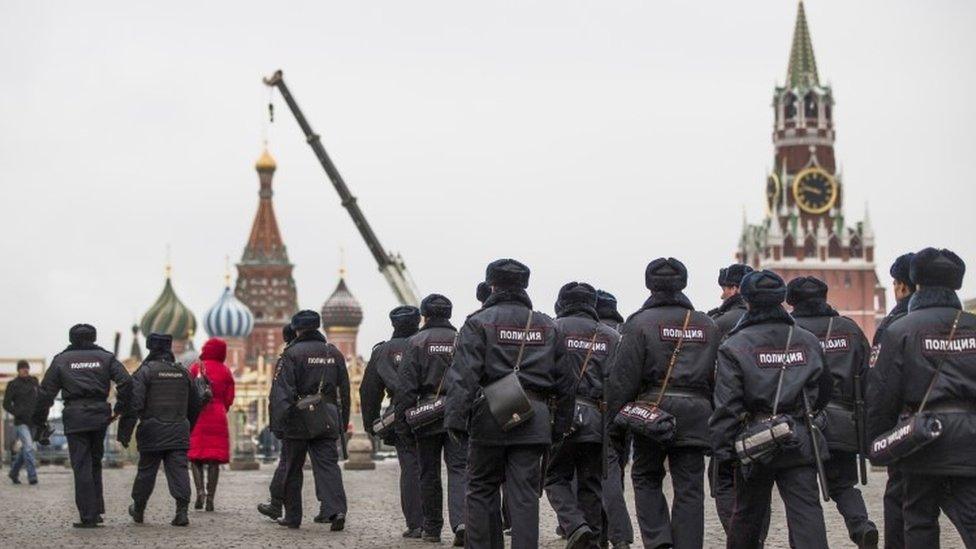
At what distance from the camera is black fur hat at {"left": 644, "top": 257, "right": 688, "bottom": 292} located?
11.9m

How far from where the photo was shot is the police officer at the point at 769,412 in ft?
33.7

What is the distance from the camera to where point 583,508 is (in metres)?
13.2

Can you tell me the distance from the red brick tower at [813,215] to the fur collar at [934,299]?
12500 cm

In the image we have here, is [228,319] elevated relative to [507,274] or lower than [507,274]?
elevated

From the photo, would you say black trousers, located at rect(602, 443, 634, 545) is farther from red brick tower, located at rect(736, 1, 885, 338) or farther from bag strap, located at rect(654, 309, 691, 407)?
red brick tower, located at rect(736, 1, 885, 338)

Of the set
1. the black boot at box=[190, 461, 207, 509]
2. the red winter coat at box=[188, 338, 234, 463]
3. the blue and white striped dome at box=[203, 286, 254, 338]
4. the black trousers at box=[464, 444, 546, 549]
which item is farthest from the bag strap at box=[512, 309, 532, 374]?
the blue and white striped dome at box=[203, 286, 254, 338]

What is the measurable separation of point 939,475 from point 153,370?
9.29 meters

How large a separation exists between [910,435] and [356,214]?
205 ft

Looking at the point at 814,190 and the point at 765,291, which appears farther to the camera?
the point at 814,190

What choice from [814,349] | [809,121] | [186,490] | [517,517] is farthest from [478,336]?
[809,121]

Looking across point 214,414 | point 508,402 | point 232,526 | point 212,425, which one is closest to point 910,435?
point 508,402

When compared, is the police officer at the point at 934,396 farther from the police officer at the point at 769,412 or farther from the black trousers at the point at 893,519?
the black trousers at the point at 893,519

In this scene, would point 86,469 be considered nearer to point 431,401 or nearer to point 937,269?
point 431,401

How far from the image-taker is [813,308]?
40.7 feet
